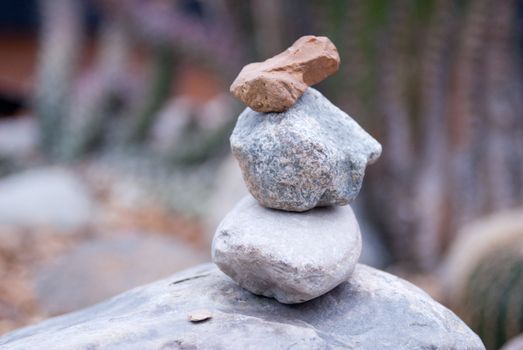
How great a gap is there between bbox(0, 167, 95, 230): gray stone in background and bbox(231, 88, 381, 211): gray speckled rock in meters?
3.24

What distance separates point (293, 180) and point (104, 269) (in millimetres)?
1872

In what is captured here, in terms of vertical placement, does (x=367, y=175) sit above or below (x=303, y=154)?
below

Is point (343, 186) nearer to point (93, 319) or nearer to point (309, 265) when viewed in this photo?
point (309, 265)

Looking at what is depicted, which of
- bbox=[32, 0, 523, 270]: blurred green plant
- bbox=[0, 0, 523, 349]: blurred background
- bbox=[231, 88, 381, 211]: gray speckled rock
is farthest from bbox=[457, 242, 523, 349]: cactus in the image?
bbox=[231, 88, 381, 211]: gray speckled rock

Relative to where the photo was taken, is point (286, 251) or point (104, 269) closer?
point (286, 251)

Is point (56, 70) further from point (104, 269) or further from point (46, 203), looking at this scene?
point (104, 269)

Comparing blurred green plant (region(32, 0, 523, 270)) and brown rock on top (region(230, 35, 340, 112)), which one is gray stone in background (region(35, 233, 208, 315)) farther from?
brown rock on top (region(230, 35, 340, 112))

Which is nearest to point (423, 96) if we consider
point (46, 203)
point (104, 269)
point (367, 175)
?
point (367, 175)

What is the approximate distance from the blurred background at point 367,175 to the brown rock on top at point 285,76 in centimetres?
148

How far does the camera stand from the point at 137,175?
5.84 metres

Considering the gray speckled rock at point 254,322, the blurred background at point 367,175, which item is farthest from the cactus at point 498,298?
the gray speckled rock at point 254,322

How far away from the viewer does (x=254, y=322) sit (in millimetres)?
1558

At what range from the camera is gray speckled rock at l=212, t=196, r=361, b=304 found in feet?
5.04

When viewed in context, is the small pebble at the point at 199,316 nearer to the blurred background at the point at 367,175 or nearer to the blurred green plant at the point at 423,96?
the blurred background at the point at 367,175
